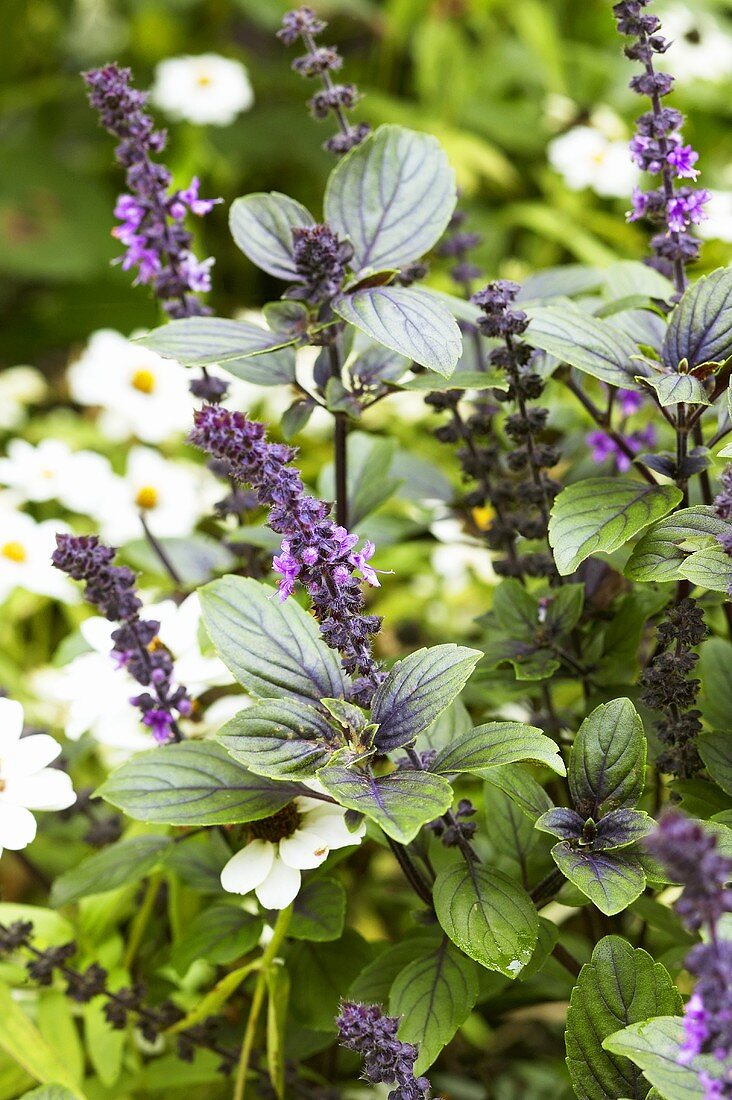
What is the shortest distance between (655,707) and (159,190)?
43 cm

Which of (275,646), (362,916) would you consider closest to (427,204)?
(275,646)

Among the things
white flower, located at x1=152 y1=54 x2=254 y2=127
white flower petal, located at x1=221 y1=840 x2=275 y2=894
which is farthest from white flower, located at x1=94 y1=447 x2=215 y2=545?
white flower, located at x1=152 y1=54 x2=254 y2=127

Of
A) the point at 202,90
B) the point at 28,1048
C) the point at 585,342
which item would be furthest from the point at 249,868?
the point at 202,90

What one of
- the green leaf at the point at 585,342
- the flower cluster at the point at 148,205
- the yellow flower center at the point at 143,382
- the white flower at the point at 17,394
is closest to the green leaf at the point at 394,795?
the green leaf at the point at 585,342

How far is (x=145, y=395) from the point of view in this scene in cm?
119

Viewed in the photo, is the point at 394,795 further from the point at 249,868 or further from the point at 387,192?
the point at 387,192

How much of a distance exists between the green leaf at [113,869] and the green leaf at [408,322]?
0.35 meters

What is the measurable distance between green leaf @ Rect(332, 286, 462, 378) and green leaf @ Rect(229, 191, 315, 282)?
0.25 feet

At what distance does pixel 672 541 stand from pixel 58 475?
71cm

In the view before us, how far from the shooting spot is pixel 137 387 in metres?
1.20

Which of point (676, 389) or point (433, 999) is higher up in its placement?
point (676, 389)

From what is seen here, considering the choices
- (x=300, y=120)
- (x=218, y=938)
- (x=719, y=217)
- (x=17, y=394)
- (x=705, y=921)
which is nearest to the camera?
(x=705, y=921)

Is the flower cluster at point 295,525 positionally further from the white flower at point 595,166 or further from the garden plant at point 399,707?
the white flower at point 595,166

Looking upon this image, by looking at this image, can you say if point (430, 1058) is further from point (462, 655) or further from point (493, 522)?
point (493, 522)
